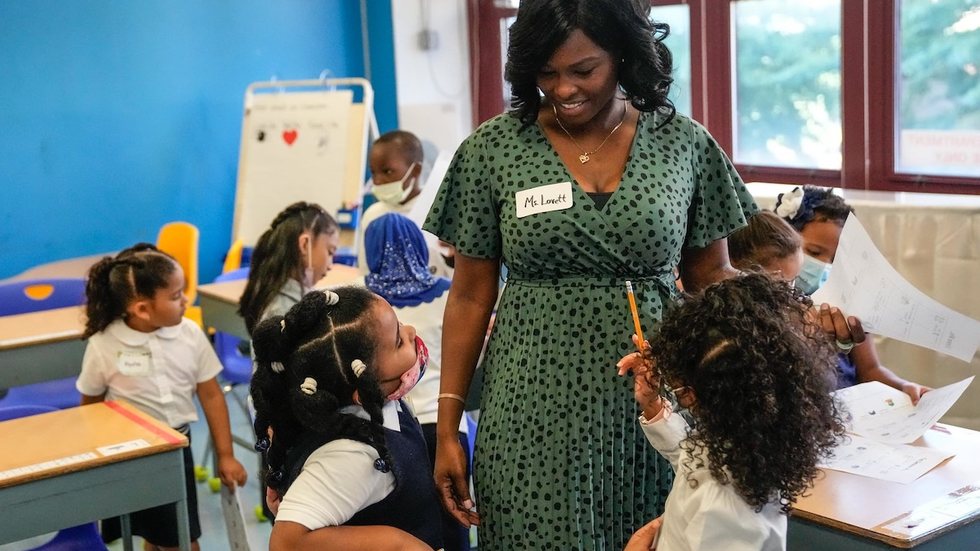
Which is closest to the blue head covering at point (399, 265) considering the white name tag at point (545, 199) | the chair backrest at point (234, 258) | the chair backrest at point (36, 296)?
the white name tag at point (545, 199)

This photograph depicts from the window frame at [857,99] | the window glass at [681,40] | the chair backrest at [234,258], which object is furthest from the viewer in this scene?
the chair backrest at [234,258]

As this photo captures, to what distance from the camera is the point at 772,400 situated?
1.41 metres

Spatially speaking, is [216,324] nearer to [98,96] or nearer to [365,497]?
[98,96]

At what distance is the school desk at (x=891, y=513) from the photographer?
1771 millimetres

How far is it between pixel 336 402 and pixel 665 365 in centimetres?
57

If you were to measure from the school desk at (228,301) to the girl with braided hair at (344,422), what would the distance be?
2463mm

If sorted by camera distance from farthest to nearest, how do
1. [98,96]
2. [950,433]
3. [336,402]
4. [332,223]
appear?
1. [98,96]
2. [332,223]
3. [950,433]
4. [336,402]

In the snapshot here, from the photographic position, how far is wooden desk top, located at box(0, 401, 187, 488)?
98.1 inches

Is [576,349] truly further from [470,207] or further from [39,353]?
[39,353]

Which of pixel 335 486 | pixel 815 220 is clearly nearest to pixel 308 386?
pixel 335 486

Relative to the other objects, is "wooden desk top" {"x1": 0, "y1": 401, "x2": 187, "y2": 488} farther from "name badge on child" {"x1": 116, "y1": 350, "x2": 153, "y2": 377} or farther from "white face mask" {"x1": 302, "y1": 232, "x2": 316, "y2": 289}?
"white face mask" {"x1": 302, "y1": 232, "x2": 316, "y2": 289}

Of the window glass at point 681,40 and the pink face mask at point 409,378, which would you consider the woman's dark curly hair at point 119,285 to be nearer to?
the pink face mask at point 409,378

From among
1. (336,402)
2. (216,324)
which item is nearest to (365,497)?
(336,402)

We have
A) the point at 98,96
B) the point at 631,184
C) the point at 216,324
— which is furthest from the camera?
the point at 98,96
